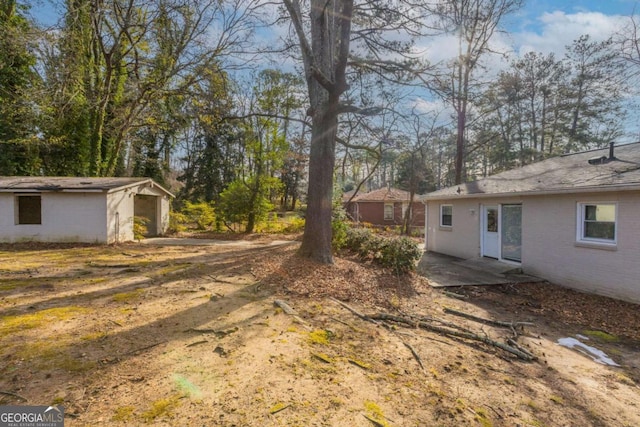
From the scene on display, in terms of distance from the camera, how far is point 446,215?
12.9 m

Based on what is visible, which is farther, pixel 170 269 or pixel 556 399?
pixel 170 269

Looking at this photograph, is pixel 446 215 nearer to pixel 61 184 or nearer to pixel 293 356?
pixel 293 356

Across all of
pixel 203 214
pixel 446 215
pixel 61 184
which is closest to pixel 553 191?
pixel 446 215

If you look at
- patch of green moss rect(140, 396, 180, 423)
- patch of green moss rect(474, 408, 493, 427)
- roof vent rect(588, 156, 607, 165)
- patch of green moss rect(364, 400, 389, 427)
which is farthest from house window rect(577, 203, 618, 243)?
patch of green moss rect(140, 396, 180, 423)

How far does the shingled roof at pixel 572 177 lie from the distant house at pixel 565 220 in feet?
0.06

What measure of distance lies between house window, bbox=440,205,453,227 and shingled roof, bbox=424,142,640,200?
0.81 metres

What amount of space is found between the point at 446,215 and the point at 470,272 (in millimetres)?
4327

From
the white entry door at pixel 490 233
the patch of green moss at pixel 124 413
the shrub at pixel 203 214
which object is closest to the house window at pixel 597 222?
the white entry door at pixel 490 233

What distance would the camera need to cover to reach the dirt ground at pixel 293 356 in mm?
2559

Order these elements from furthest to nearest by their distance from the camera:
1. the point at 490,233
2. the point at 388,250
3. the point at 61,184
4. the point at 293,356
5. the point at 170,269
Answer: the point at 61,184 < the point at 490,233 < the point at 388,250 < the point at 170,269 < the point at 293,356

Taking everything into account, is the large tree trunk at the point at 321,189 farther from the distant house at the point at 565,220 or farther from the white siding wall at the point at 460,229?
the white siding wall at the point at 460,229

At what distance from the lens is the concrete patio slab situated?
7.99 metres

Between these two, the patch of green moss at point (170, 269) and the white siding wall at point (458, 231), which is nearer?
the patch of green moss at point (170, 269)

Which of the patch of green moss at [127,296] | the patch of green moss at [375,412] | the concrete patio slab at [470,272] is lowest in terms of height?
the concrete patio slab at [470,272]
